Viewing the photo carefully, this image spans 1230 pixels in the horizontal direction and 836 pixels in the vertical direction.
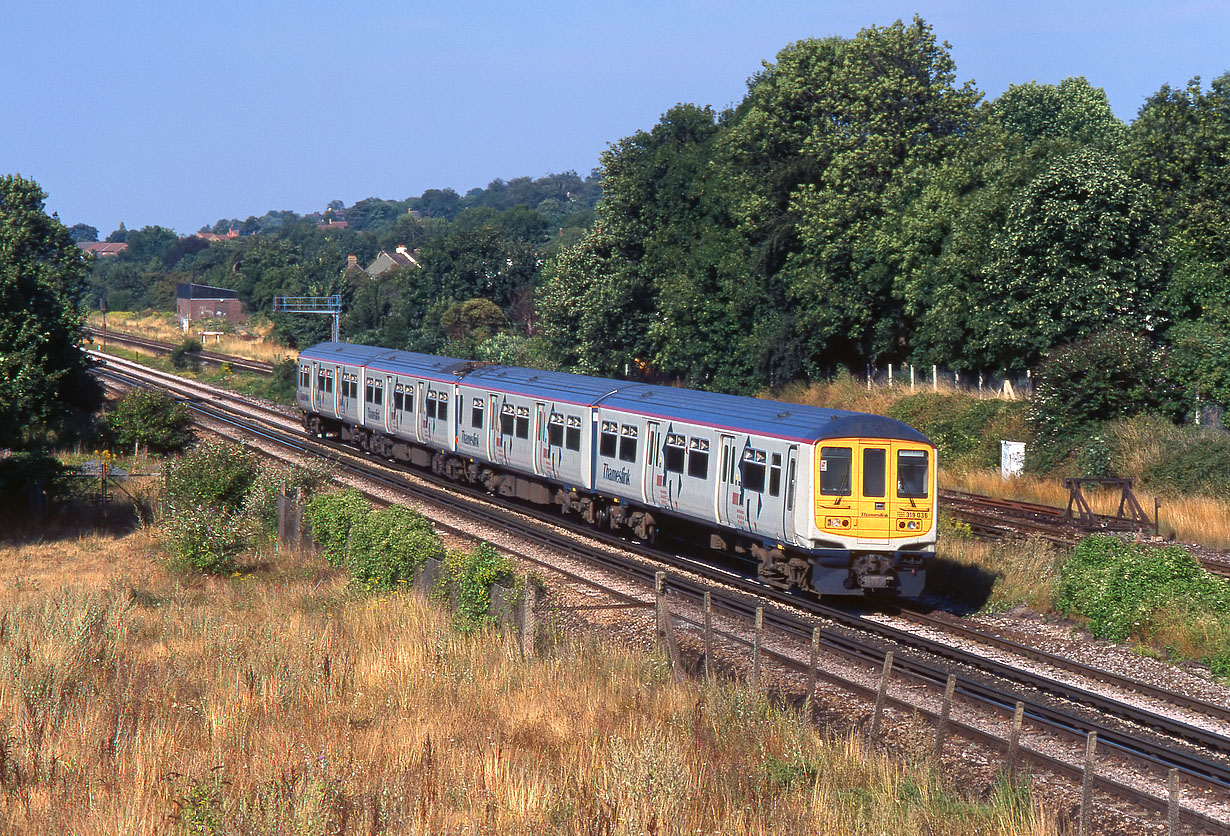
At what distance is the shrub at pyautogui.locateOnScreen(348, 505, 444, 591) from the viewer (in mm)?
17797

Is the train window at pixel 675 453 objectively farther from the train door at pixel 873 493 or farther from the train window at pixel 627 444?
the train door at pixel 873 493

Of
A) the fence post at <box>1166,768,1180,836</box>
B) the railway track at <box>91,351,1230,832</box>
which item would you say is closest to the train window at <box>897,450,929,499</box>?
the railway track at <box>91,351,1230,832</box>

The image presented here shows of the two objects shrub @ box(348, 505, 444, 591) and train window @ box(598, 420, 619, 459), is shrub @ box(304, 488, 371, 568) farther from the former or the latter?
train window @ box(598, 420, 619, 459)

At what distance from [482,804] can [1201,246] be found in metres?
30.8

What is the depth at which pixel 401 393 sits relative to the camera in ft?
116

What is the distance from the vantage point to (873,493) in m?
18.7

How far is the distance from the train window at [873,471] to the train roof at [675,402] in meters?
0.27

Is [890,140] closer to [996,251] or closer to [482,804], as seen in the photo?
[996,251]

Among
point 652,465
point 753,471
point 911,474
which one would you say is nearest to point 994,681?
point 911,474

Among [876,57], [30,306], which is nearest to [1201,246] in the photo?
[876,57]

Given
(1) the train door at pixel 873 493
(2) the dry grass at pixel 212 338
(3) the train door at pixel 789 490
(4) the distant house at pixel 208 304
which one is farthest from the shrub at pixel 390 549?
(4) the distant house at pixel 208 304

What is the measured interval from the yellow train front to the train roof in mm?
62

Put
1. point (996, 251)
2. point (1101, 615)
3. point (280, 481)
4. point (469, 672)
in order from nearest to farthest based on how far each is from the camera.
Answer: point (469, 672) → point (1101, 615) → point (280, 481) → point (996, 251)

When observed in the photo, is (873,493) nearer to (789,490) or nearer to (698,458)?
(789,490)
